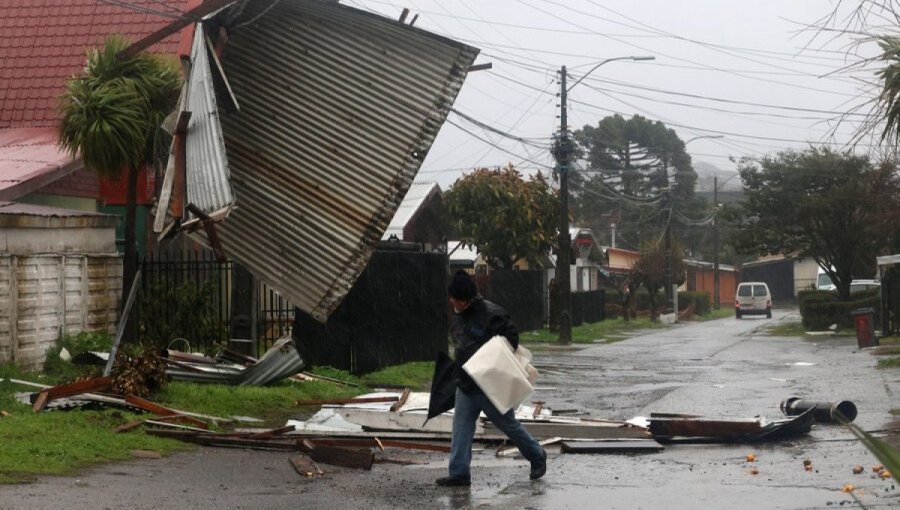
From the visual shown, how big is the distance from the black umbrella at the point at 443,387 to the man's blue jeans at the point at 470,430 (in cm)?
18

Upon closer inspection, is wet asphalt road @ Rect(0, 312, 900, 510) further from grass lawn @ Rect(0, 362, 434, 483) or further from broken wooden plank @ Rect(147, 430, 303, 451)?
grass lawn @ Rect(0, 362, 434, 483)

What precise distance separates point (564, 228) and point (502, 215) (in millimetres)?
3417

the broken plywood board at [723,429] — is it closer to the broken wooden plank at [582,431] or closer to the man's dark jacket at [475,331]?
the broken wooden plank at [582,431]

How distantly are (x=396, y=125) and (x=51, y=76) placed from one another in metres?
11.7

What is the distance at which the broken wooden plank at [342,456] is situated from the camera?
32.7ft

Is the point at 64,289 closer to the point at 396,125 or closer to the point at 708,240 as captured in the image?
the point at 396,125

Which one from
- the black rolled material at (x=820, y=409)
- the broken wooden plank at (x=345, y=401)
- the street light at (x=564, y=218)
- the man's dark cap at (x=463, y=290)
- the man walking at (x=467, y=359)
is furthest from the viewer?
the street light at (x=564, y=218)

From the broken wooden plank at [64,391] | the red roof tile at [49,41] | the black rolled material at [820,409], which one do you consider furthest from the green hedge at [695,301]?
the broken wooden plank at [64,391]

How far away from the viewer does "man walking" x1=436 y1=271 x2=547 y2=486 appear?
9.31 metres

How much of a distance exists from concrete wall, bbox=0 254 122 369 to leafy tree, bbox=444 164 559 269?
75.3 feet

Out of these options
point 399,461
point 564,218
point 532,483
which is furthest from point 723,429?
point 564,218

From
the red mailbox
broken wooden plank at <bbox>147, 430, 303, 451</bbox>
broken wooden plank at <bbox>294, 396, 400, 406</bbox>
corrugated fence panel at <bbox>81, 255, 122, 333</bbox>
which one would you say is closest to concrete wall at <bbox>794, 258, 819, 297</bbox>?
the red mailbox

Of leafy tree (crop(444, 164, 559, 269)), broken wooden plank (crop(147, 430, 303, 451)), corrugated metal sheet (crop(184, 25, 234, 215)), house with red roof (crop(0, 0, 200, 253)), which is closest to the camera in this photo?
broken wooden plank (crop(147, 430, 303, 451))

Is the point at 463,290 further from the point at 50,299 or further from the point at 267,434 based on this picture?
the point at 50,299
